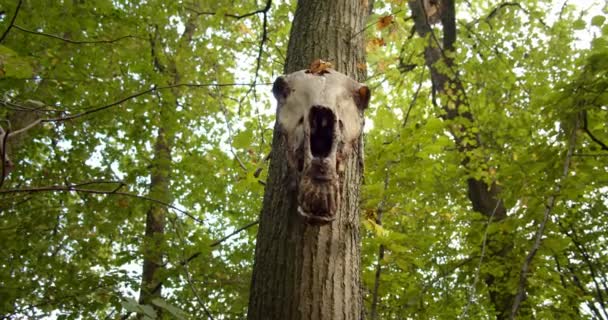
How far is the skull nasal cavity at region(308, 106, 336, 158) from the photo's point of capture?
1.42 meters

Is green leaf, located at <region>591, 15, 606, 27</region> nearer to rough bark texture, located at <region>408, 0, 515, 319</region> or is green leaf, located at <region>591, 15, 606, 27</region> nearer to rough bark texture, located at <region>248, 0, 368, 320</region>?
rough bark texture, located at <region>408, 0, 515, 319</region>

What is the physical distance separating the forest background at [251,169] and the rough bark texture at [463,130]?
8 centimetres

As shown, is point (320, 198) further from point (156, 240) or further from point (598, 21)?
point (156, 240)

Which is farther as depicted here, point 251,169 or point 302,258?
point 251,169

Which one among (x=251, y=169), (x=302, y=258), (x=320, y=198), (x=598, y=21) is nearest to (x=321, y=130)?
(x=320, y=198)

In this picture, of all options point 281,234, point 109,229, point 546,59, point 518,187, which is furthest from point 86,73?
point 546,59

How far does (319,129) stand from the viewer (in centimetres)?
147

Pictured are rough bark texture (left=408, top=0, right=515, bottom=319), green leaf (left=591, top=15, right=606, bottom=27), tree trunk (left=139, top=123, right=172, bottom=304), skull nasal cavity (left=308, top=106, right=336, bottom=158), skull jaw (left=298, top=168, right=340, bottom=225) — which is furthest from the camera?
rough bark texture (left=408, top=0, right=515, bottom=319)

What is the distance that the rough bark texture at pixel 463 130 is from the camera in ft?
14.9

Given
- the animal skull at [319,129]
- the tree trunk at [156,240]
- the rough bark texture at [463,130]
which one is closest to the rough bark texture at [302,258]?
the animal skull at [319,129]

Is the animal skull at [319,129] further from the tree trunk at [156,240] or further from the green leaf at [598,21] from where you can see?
the tree trunk at [156,240]

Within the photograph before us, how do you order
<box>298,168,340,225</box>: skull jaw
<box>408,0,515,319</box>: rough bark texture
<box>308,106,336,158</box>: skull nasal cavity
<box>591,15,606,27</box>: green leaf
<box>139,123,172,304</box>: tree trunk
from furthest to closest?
<box>408,0,515,319</box>: rough bark texture → <box>139,123,172,304</box>: tree trunk → <box>591,15,606,27</box>: green leaf → <box>308,106,336,158</box>: skull nasal cavity → <box>298,168,340,225</box>: skull jaw

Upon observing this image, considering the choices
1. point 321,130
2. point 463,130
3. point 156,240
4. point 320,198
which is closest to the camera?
point 320,198

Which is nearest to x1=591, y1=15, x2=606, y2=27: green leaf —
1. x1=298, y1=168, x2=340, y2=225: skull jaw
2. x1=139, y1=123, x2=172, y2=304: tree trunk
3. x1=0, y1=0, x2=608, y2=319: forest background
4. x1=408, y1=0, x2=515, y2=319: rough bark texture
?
x1=0, y1=0, x2=608, y2=319: forest background
